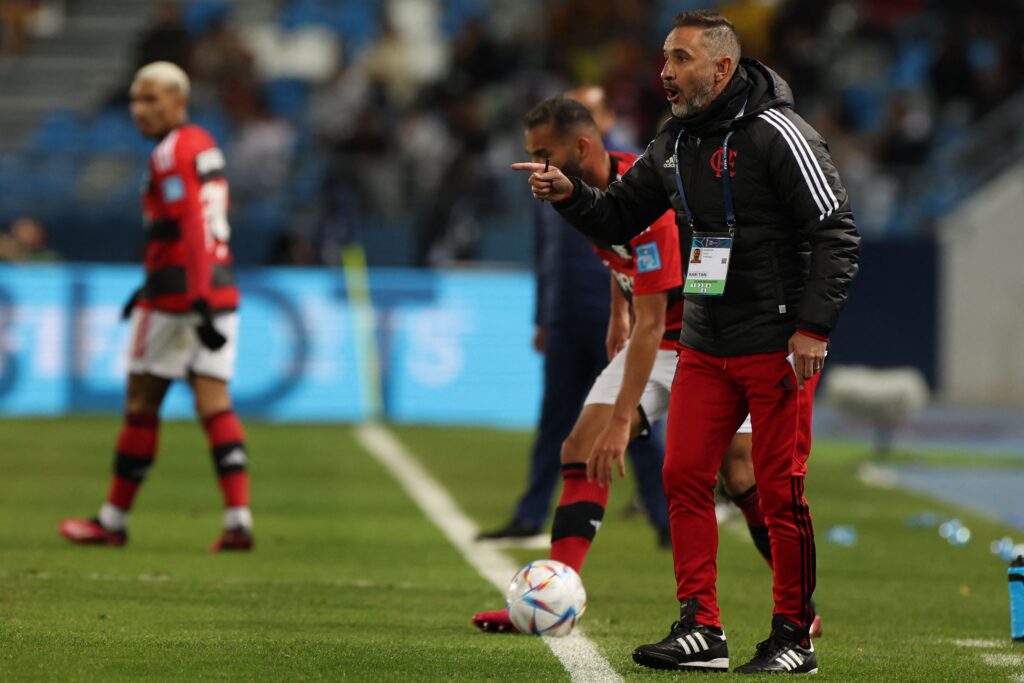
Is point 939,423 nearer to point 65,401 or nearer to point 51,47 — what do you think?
point 65,401

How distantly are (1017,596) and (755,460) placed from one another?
1.43m

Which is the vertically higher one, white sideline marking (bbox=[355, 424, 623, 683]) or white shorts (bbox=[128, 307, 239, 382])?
white shorts (bbox=[128, 307, 239, 382])

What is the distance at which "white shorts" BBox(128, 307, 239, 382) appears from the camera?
375 inches

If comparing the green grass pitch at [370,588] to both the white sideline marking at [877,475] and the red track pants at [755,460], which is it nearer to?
the white sideline marking at [877,475]

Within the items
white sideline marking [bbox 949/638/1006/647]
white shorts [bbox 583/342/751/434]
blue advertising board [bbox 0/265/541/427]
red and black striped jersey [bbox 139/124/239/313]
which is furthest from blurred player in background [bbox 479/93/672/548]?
blue advertising board [bbox 0/265/541/427]

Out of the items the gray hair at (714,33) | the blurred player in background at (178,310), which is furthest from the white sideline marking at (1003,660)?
the blurred player in background at (178,310)

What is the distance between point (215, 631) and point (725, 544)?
4276 millimetres

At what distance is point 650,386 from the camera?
7.36m

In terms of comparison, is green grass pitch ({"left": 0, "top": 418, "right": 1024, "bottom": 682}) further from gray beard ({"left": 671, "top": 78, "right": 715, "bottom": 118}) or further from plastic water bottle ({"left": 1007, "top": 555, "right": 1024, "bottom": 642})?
gray beard ({"left": 671, "top": 78, "right": 715, "bottom": 118})

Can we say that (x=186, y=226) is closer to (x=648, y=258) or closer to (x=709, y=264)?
(x=648, y=258)

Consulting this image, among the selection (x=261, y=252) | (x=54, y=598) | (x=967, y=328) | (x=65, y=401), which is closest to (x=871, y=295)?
(x=967, y=328)

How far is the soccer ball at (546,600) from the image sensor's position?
6.63m

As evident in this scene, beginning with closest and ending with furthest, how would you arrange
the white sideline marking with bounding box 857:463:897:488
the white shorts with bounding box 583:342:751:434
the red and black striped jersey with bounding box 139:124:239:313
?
the white shorts with bounding box 583:342:751:434 → the red and black striped jersey with bounding box 139:124:239:313 → the white sideline marking with bounding box 857:463:897:488

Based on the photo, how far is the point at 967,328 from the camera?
22672mm
